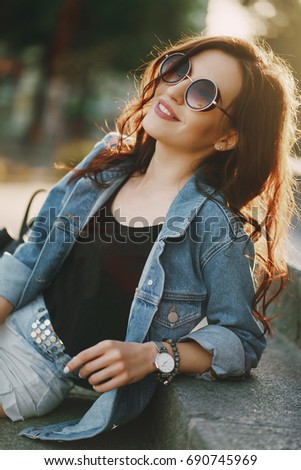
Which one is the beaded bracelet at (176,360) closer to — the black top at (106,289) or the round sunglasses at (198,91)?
the black top at (106,289)

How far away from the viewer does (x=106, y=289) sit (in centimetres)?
265

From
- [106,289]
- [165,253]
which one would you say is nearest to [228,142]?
[165,253]

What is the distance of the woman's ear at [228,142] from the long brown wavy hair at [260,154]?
3 cm

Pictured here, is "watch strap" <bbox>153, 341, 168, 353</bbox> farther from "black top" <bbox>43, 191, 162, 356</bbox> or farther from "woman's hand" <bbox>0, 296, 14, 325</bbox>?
"woman's hand" <bbox>0, 296, 14, 325</bbox>

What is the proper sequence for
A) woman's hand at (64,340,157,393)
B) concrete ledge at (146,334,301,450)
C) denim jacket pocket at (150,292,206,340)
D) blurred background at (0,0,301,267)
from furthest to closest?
blurred background at (0,0,301,267)
denim jacket pocket at (150,292,206,340)
woman's hand at (64,340,157,393)
concrete ledge at (146,334,301,450)

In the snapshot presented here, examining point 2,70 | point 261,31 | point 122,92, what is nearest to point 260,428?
point 261,31

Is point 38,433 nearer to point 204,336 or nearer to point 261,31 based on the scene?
point 204,336

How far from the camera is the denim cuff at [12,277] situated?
2846 millimetres

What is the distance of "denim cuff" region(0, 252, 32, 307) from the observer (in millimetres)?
2846

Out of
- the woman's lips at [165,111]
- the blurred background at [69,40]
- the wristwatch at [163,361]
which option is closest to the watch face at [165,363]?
the wristwatch at [163,361]

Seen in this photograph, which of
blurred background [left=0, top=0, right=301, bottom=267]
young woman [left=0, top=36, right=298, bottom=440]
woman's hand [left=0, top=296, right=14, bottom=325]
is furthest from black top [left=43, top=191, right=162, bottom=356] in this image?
blurred background [left=0, top=0, right=301, bottom=267]

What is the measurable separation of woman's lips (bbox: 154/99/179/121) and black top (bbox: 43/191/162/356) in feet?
1.45

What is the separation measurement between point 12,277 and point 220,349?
1007 mm

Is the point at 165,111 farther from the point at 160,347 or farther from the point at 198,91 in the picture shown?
the point at 160,347
